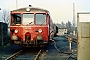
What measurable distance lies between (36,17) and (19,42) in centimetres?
213

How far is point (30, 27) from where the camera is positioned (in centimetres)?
1355

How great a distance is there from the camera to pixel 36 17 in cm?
1376

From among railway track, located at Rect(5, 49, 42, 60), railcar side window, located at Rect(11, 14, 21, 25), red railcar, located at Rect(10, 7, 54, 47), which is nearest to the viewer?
railway track, located at Rect(5, 49, 42, 60)

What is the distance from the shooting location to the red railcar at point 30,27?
1345 cm

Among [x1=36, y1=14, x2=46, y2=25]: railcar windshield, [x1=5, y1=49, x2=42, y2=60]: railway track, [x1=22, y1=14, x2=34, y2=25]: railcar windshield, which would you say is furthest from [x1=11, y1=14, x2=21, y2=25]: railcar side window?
[x1=5, y1=49, x2=42, y2=60]: railway track

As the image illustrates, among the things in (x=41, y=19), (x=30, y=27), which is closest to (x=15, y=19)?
(x=30, y=27)

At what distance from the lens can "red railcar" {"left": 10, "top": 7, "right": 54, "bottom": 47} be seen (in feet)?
44.1

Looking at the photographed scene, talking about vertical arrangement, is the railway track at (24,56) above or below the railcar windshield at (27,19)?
below

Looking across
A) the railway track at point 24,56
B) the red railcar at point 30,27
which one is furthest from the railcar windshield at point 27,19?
the railway track at point 24,56

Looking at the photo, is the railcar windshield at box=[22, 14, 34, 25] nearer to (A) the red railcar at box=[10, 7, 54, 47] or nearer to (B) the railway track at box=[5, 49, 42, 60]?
(A) the red railcar at box=[10, 7, 54, 47]

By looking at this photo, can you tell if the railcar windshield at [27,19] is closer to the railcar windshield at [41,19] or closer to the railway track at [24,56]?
the railcar windshield at [41,19]

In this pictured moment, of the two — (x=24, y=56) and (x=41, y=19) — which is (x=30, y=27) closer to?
(x=41, y=19)

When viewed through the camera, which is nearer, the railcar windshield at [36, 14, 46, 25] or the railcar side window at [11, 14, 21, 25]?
the railcar windshield at [36, 14, 46, 25]

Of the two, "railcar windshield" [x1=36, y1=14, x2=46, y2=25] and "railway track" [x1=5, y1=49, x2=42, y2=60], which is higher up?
"railcar windshield" [x1=36, y1=14, x2=46, y2=25]
